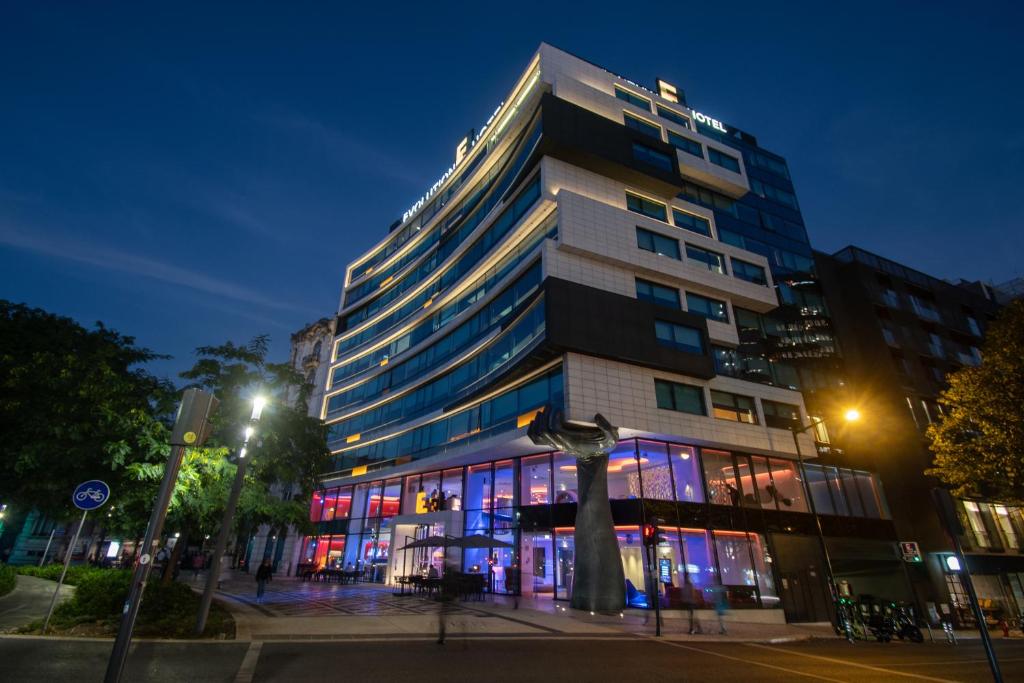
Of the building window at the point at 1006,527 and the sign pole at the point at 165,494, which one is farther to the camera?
the building window at the point at 1006,527

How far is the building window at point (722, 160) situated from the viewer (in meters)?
38.0

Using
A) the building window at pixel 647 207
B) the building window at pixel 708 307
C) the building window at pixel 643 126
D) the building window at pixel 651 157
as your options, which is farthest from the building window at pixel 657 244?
the building window at pixel 643 126

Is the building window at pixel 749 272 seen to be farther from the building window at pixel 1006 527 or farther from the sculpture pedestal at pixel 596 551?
the building window at pixel 1006 527

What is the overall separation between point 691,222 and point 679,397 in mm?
13965

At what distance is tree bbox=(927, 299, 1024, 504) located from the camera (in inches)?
806

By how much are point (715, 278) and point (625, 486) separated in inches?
595

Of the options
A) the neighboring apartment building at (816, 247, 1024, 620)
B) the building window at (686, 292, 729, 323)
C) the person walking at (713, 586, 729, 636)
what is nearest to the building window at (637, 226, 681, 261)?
the building window at (686, 292, 729, 323)

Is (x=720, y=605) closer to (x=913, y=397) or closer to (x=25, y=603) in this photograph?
(x=25, y=603)

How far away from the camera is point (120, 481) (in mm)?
14938

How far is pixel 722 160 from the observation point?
126ft

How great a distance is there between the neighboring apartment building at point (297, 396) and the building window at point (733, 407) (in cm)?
3198

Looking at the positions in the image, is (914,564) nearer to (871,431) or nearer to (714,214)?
(871,431)

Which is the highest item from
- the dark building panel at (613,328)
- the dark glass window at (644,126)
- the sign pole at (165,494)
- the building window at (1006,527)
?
the dark glass window at (644,126)

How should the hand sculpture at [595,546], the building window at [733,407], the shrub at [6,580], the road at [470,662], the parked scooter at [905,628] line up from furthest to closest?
the building window at [733,407], the parked scooter at [905,628], the hand sculpture at [595,546], the shrub at [6,580], the road at [470,662]
